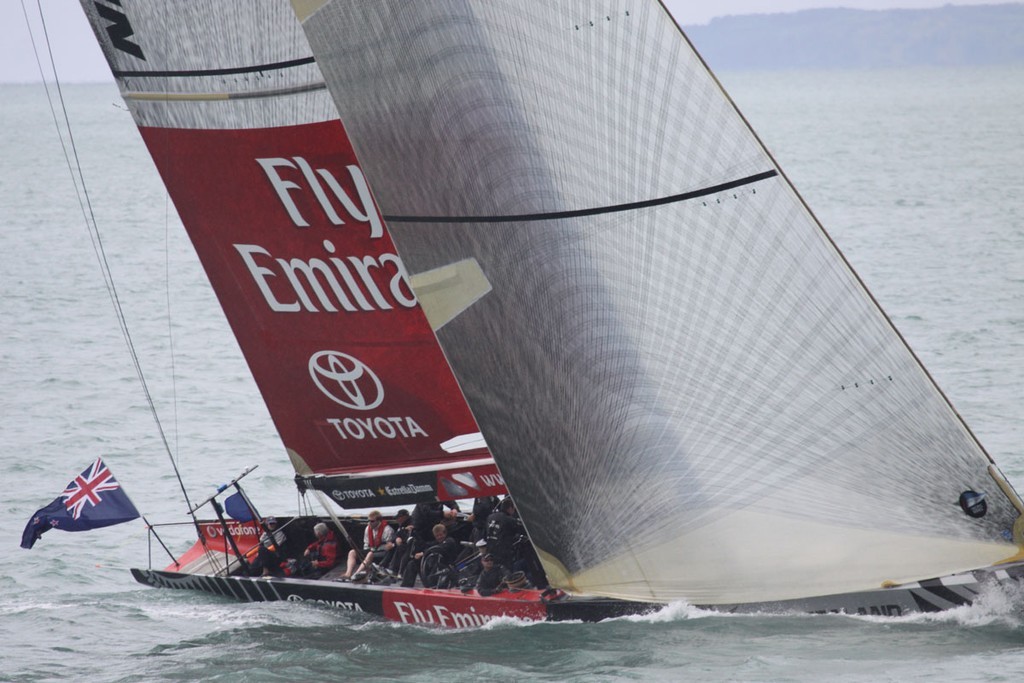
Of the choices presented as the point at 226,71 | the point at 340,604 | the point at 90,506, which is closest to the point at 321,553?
the point at 340,604

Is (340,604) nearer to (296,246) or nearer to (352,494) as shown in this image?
(352,494)

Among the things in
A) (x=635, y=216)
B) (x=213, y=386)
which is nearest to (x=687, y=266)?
(x=635, y=216)

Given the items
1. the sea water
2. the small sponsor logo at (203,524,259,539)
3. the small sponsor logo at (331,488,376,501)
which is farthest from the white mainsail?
the small sponsor logo at (203,524,259,539)

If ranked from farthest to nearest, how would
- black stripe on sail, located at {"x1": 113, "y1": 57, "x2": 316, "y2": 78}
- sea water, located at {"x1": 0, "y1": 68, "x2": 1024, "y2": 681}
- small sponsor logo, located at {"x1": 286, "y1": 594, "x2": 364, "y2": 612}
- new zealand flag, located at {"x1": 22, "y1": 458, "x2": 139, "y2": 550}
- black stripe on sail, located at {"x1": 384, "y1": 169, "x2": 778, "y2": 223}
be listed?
new zealand flag, located at {"x1": 22, "y1": 458, "x2": 139, "y2": 550}, small sponsor logo, located at {"x1": 286, "y1": 594, "x2": 364, "y2": 612}, black stripe on sail, located at {"x1": 113, "y1": 57, "x2": 316, "y2": 78}, sea water, located at {"x1": 0, "y1": 68, "x2": 1024, "y2": 681}, black stripe on sail, located at {"x1": 384, "y1": 169, "x2": 778, "y2": 223}

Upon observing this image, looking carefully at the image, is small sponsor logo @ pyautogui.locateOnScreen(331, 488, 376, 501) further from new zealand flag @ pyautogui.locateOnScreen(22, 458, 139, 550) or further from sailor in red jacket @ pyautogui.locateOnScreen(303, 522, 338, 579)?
new zealand flag @ pyautogui.locateOnScreen(22, 458, 139, 550)

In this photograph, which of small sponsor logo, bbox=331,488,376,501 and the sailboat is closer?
the sailboat

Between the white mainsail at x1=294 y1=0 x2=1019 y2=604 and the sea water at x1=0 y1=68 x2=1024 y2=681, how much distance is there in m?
0.61

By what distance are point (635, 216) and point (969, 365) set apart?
45.4 feet

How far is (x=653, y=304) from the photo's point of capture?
35.6 feet

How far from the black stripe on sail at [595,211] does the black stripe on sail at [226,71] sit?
2.04 meters

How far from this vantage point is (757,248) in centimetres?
1047

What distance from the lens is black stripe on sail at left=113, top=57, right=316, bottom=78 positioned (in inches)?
498

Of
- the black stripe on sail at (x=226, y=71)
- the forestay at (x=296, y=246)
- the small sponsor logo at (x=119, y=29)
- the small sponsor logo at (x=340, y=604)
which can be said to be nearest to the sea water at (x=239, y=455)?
the small sponsor logo at (x=340, y=604)

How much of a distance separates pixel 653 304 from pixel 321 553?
5091 mm
